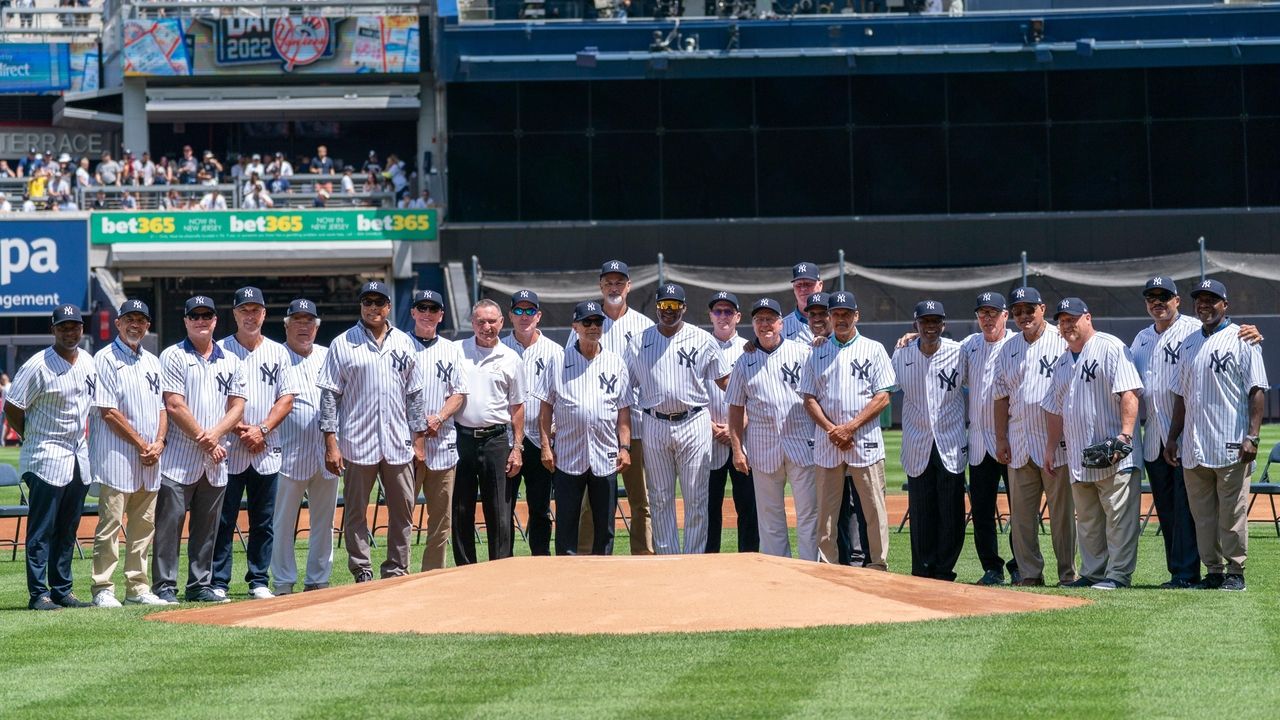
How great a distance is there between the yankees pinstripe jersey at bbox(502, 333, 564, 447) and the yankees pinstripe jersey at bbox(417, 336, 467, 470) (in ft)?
2.14

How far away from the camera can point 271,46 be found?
41.3 m

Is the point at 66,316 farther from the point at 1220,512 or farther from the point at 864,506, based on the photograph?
the point at 1220,512

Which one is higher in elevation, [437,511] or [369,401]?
[369,401]

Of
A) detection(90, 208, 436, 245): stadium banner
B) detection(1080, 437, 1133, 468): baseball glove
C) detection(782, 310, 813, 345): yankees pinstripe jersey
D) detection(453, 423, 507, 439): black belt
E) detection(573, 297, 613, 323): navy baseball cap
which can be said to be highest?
detection(90, 208, 436, 245): stadium banner

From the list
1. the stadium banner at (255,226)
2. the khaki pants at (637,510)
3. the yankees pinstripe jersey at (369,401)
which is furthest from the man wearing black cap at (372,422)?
the stadium banner at (255,226)

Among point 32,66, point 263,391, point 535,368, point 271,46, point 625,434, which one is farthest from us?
point 32,66

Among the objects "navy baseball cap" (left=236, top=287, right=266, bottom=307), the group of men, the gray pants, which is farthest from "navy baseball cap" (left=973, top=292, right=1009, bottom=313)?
the gray pants

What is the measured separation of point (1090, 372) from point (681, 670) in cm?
452

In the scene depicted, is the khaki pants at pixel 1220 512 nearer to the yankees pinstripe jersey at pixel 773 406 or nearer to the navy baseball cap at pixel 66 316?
the yankees pinstripe jersey at pixel 773 406

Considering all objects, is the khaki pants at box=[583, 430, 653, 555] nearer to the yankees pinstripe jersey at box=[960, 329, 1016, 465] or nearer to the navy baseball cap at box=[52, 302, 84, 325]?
the yankees pinstripe jersey at box=[960, 329, 1016, 465]

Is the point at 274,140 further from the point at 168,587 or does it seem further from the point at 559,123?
the point at 168,587

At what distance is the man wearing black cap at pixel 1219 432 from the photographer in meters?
10.9

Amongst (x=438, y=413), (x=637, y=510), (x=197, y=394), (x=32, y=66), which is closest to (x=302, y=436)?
(x=197, y=394)

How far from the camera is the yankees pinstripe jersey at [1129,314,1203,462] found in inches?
441
